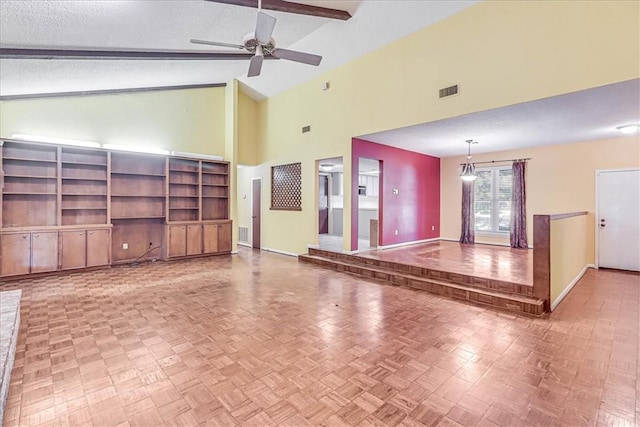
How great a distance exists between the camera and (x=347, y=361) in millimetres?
2422

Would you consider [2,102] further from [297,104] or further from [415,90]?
[415,90]

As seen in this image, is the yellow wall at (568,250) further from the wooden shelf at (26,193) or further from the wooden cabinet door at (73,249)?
the wooden shelf at (26,193)

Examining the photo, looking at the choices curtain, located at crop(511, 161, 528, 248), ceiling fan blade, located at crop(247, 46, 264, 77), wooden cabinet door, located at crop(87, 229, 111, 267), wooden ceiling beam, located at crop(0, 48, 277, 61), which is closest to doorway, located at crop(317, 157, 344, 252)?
curtain, located at crop(511, 161, 528, 248)

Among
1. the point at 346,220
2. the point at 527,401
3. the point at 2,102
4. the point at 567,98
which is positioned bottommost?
the point at 527,401

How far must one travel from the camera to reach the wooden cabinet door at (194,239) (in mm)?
6906

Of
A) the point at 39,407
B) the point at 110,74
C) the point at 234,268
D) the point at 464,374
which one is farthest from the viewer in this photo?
the point at 234,268

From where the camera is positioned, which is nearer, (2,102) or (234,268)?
(2,102)

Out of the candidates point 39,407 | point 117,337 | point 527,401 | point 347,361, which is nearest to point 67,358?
point 117,337

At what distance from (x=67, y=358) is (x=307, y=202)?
5.18 meters

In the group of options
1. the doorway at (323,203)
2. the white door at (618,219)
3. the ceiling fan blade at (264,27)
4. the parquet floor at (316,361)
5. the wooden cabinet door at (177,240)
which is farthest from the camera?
the doorway at (323,203)

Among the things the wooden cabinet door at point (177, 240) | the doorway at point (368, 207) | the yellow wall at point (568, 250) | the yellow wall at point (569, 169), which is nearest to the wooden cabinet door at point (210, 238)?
the wooden cabinet door at point (177, 240)

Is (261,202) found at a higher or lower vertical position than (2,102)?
lower

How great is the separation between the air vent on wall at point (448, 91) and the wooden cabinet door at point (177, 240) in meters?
5.77

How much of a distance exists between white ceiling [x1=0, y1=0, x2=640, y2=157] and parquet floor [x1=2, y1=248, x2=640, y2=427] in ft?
8.38
